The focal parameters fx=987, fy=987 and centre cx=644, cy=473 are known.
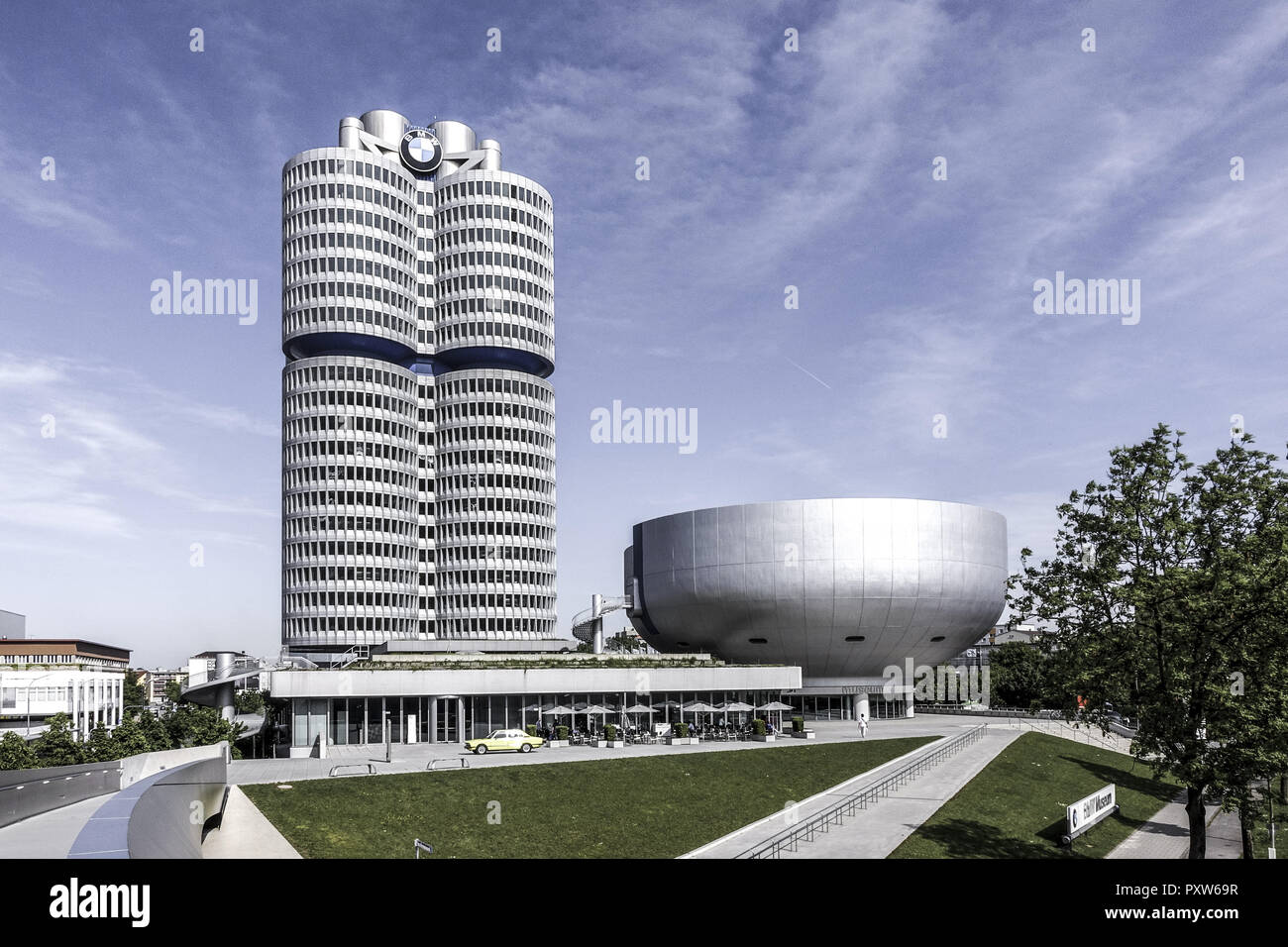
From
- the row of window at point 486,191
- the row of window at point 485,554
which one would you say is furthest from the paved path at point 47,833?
the row of window at point 486,191

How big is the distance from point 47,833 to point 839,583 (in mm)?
76264

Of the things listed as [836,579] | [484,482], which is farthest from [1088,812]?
[484,482]

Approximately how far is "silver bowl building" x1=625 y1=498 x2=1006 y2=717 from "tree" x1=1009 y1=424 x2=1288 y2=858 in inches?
2077

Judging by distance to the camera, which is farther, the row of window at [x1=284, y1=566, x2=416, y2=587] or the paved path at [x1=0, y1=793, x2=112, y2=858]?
the row of window at [x1=284, y1=566, x2=416, y2=587]

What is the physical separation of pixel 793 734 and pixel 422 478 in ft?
260

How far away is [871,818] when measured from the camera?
37281 mm

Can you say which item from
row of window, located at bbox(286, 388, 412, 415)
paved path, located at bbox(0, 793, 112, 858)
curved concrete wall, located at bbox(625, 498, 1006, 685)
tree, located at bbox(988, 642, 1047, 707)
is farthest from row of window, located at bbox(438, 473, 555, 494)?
paved path, located at bbox(0, 793, 112, 858)

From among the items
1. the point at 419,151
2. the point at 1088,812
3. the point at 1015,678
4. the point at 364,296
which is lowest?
the point at 1015,678

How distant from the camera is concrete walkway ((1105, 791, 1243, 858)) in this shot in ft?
131

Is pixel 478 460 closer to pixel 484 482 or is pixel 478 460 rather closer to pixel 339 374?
pixel 484 482

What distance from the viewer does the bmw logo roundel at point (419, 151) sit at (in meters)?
141

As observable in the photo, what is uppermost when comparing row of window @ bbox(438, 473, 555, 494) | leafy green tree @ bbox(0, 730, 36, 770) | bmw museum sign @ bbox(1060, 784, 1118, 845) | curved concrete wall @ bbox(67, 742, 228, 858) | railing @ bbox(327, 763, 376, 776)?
row of window @ bbox(438, 473, 555, 494)

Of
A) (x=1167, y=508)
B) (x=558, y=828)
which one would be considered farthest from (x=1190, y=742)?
(x=558, y=828)

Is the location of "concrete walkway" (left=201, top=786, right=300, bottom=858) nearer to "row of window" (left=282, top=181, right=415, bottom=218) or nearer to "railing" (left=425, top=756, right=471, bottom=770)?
"railing" (left=425, top=756, right=471, bottom=770)
